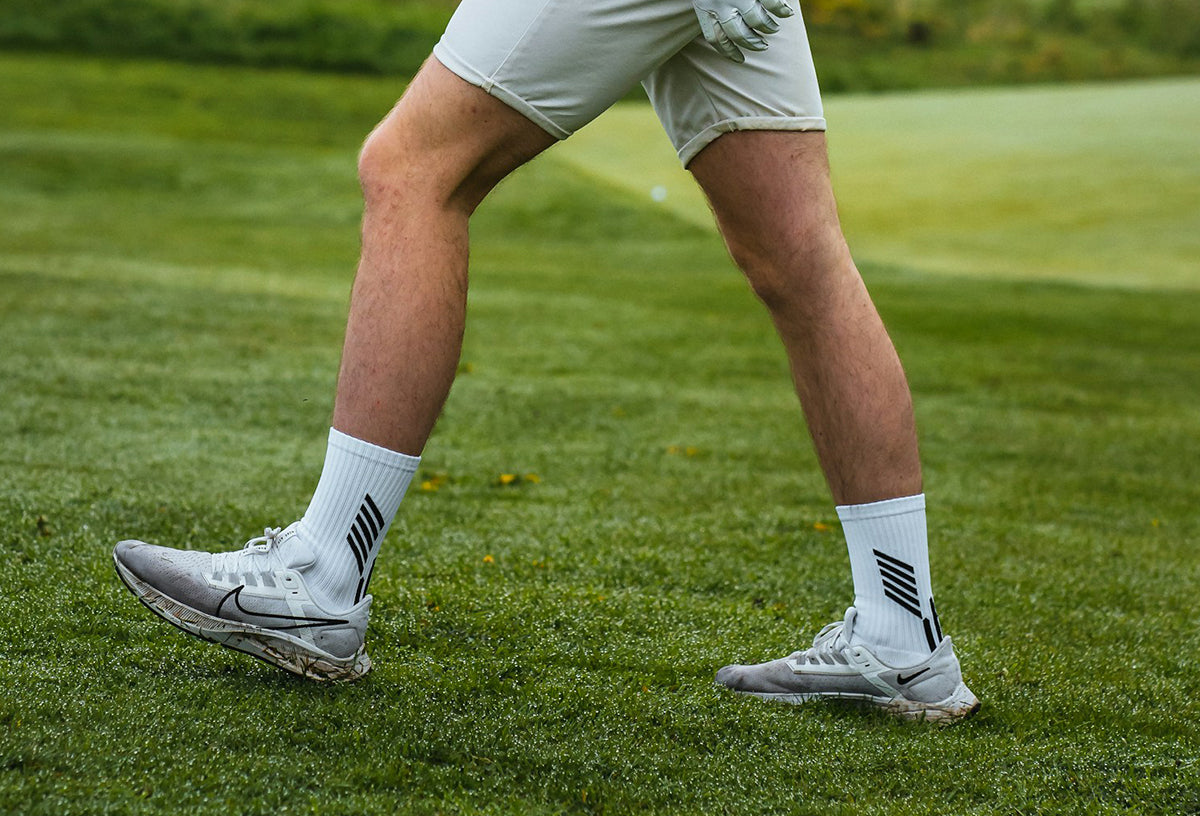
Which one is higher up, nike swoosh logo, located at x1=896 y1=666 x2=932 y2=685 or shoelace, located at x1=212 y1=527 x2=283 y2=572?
shoelace, located at x1=212 y1=527 x2=283 y2=572

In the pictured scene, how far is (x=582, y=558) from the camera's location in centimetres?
277

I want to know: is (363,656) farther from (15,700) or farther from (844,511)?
(844,511)

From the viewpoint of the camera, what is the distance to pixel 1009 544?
3.23m

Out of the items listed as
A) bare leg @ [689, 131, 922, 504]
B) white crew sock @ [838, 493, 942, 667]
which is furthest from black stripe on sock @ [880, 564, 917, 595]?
bare leg @ [689, 131, 922, 504]

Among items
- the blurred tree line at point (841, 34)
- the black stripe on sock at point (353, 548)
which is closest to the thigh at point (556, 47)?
the black stripe on sock at point (353, 548)

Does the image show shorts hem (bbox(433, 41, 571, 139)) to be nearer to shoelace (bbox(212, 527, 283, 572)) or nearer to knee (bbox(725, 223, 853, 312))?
knee (bbox(725, 223, 853, 312))

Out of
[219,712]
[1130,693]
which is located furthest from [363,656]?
[1130,693]

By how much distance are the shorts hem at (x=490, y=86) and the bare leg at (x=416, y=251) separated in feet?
0.03

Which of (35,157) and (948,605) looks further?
(35,157)

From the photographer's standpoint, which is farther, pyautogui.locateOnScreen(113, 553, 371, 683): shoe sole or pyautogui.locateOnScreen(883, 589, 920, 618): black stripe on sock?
pyautogui.locateOnScreen(883, 589, 920, 618): black stripe on sock

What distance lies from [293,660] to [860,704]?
33.1 inches

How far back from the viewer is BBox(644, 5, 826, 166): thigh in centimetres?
181

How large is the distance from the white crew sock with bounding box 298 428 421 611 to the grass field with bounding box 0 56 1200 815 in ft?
0.54

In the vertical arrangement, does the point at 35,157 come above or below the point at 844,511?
below
